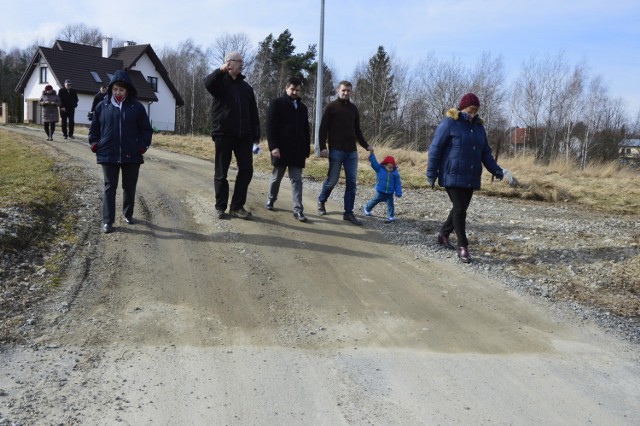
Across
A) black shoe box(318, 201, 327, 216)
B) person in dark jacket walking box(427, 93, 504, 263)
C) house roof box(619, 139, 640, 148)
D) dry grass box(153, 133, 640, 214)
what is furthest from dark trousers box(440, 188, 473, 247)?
house roof box(619, 139, 640, 148)

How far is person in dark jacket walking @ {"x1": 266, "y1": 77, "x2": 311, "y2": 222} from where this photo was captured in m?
7.73

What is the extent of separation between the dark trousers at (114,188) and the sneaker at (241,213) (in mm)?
1422

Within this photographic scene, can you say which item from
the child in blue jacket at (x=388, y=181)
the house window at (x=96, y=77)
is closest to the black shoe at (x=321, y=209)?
the child in blue jacket at (x=388, y=181)

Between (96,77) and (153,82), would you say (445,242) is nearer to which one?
(96,77)

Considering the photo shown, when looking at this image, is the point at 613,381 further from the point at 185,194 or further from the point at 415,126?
the point at 415,126

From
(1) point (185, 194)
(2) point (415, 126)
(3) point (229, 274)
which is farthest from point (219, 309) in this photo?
(2) point (415, 126)

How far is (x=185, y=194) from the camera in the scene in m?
9.09

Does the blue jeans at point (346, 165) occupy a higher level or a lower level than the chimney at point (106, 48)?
lower

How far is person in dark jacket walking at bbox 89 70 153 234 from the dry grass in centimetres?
670

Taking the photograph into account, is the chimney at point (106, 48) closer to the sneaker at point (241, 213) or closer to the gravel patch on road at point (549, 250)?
the gravel patch on road at point (549, 250)

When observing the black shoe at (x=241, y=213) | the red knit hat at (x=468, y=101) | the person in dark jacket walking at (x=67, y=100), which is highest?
the person in dark jacket walking at (x=67, y=100)

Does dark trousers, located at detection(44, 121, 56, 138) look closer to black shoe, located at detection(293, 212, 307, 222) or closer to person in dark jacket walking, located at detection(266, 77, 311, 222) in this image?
person in dark jacket walking, located at detection(266, 77, 311, 222)

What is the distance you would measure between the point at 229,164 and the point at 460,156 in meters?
3.15

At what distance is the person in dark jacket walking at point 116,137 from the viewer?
672 cm
